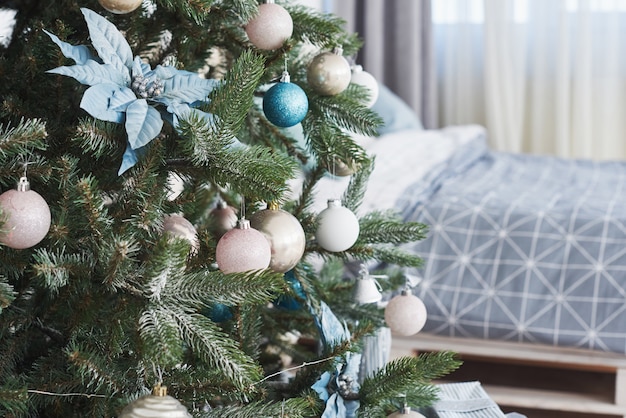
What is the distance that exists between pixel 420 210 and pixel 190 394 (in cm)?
126

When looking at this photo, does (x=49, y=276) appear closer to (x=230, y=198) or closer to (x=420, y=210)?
(x=230, y=198)

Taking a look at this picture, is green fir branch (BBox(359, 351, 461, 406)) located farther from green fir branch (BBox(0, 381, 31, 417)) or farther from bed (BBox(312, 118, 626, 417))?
bed (BBox(312, 118, 626, 417))

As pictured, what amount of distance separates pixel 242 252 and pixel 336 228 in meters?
0.20

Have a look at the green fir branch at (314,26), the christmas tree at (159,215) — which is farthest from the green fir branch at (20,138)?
the green fir branch at (314,26)

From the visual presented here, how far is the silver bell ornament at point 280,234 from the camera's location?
2.78 feet

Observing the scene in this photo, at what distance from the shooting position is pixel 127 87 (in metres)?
0.77

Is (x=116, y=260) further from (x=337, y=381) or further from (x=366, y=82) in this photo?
(x=366, y=82)

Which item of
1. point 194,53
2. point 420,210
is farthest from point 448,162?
point 194,53

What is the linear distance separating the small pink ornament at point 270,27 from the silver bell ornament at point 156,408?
387mm

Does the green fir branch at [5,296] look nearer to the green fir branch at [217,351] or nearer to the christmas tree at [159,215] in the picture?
the christmas tree at [159,215]

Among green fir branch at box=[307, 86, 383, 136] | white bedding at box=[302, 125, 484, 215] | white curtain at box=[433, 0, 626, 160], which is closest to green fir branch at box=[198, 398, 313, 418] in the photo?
green fir branch at box=[307, 86, 383, 136]

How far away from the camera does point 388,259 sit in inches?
42.3

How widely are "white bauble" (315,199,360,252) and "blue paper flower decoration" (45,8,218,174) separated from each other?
0.23 m

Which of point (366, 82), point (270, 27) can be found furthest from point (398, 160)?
point (270, 27)
